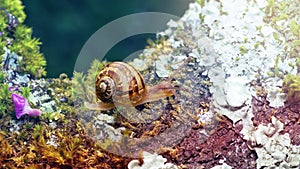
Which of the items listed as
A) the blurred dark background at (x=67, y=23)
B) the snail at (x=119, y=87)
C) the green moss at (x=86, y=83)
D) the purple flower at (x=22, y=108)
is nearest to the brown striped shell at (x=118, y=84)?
the snail at (x=119, y=87)

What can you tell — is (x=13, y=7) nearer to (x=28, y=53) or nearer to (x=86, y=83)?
(x=28, y=53)

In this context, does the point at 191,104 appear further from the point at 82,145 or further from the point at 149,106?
the point at 82,145

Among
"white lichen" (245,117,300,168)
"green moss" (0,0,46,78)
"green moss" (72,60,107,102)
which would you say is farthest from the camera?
"green moss" (0,0,46,78)

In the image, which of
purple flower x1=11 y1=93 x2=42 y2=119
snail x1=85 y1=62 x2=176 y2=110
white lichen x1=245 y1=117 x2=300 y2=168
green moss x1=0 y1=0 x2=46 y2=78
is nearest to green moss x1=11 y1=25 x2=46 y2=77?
green moss x1=0 y1=0 x2=46 y2=78

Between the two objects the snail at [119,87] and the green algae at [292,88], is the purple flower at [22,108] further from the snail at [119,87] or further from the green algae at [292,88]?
the green algae at [292,88]

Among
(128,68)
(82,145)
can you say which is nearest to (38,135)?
(82,145)

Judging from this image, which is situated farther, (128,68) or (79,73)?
(79,73)

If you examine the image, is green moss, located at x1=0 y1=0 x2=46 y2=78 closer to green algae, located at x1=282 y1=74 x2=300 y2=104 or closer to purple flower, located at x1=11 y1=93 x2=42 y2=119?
purple flower, located at x1=11 y1=93 x2=42 y2=119
